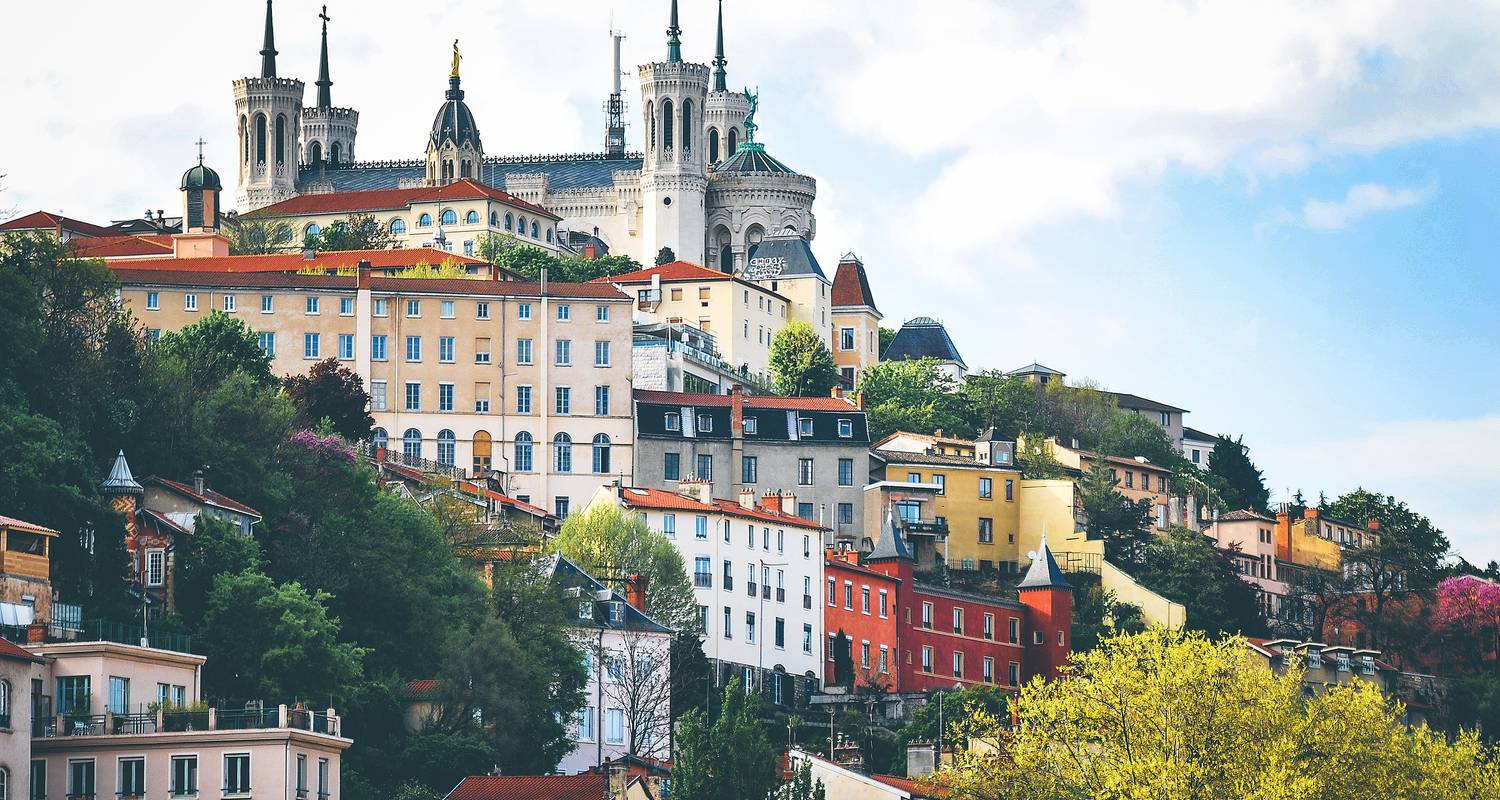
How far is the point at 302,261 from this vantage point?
128750mm

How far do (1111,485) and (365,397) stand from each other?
30216 mm

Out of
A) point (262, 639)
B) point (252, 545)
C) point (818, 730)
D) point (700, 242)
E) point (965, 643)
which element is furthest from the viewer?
point (700, 242)

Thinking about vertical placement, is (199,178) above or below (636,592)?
above

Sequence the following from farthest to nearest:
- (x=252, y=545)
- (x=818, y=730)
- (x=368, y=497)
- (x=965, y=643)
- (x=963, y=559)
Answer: (x=963, y=559) → (x=965, y=643) → (x=818, y=730) → (x=368, y=497) → (x=252, y=545)

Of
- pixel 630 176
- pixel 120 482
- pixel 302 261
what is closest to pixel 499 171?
pixel 630 176

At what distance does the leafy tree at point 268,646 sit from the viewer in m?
65.8

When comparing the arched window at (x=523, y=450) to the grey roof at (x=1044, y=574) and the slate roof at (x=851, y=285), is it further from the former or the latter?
the slate roof at (x=851, y=285)

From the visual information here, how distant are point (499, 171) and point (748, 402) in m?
72.8

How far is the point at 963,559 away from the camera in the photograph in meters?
112

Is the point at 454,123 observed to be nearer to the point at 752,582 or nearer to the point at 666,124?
the point at 666,124

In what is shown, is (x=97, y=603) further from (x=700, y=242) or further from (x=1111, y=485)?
(x=700, y=242)

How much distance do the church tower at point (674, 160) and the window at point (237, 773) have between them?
110254mm

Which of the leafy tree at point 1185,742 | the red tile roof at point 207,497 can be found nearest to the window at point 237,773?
the leafy tree at point 1185,742

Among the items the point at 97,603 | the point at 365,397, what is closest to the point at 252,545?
the point at 97,603
